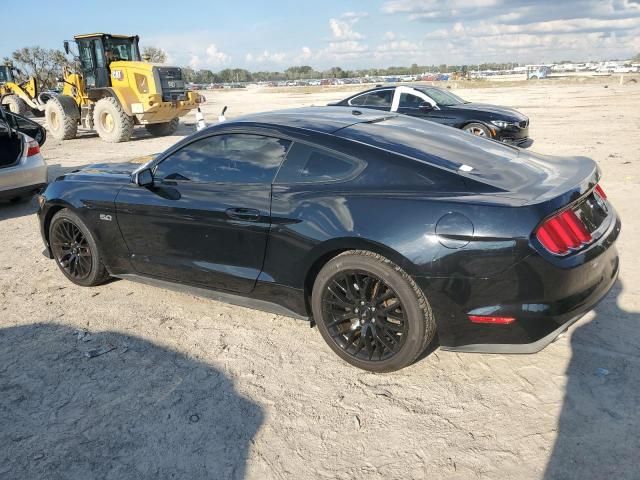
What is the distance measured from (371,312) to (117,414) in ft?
5.09

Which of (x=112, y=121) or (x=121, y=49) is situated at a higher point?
(x=121, y=49)

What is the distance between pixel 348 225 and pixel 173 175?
1594 millimetres

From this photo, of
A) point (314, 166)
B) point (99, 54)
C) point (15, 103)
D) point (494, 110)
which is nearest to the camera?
point (314, 166)

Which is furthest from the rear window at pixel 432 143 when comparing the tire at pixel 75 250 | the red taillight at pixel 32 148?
the red taillight at pixel 32 148

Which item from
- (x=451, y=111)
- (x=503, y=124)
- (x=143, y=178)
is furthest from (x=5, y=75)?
Answer: (x=143, y=178)

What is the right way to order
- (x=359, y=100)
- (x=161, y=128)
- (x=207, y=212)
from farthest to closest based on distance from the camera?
(x=161, y=128)
(x=359, y=100)
(x=207, y=212)

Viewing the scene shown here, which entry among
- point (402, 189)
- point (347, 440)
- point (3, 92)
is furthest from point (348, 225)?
point (3, 92)

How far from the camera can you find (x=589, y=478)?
2260mm

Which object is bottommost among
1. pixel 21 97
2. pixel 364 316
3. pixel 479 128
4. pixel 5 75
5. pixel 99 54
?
pixel 364 316

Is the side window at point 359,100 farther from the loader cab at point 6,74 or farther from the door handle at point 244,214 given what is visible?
the loader cab at point 6,74

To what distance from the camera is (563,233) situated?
8.78ft

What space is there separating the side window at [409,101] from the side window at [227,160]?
25.8ft

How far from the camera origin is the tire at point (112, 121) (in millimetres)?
14719

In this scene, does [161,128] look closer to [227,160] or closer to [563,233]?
[227,160]
